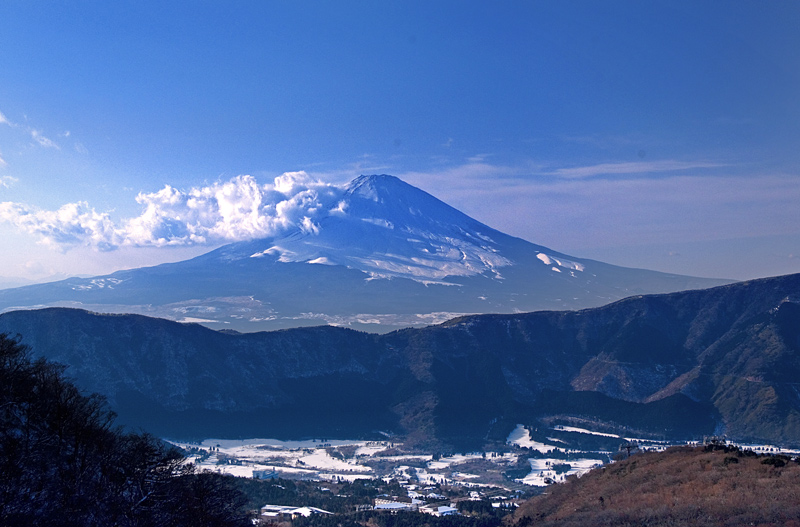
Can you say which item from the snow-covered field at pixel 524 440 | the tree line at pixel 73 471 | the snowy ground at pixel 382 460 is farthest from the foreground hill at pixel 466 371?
the tree line at pixel 73 471

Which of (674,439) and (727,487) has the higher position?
(727,487)

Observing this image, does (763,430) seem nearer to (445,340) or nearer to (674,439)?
(674,439)

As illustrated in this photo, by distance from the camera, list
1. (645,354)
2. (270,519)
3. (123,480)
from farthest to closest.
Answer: (645,354) → (270,519) → (123,480)

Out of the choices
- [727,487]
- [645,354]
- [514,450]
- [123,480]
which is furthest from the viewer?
[645,354]

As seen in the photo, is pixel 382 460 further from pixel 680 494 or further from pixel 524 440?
pixel 680 494

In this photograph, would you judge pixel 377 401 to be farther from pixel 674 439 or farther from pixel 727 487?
pixel 727 487

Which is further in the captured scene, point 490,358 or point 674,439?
point 490,358

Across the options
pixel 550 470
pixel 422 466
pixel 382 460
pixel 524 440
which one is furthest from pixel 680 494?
pixel 524 440

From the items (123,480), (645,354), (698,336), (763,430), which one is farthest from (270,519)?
(698,336)
